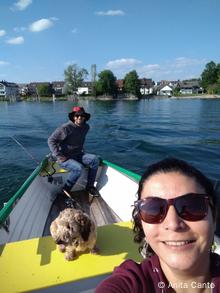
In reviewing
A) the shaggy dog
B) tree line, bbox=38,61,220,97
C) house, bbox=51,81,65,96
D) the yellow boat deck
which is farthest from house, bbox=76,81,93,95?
the shaggy dog

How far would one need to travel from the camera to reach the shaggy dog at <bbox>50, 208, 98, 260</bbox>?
275cm

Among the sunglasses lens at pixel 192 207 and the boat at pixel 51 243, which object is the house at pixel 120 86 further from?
the sunglasses lens at pixel 192 207

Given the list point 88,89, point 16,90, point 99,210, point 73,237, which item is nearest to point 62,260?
point 73,237

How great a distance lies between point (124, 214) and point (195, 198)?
13.1ft

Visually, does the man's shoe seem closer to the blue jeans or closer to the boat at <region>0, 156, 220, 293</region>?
the blue jeans

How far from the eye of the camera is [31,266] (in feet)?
8.71

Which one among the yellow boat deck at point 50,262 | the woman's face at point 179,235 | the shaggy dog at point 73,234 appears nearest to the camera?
the woman's face at point 179,235

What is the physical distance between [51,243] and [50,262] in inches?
12.9

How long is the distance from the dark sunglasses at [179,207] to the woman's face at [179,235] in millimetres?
21

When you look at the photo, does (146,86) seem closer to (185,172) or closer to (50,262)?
(50,262)

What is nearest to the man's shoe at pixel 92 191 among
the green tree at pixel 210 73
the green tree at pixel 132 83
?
the green tree at pixel 132 83

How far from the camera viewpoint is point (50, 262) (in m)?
2.73

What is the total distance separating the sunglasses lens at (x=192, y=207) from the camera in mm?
1405

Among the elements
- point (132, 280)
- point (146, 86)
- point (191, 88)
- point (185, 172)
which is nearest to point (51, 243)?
point (132, 280)
